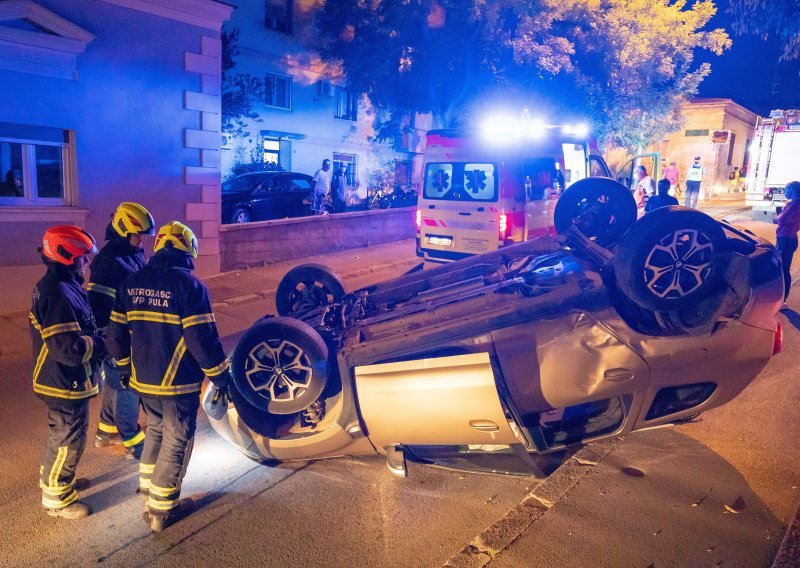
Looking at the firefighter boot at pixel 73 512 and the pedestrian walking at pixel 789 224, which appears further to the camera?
the pedestrian walking at pixel 789 224

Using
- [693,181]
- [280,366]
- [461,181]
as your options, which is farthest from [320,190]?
[280,366]

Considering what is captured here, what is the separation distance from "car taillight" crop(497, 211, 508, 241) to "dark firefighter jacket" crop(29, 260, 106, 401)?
22.2 ft

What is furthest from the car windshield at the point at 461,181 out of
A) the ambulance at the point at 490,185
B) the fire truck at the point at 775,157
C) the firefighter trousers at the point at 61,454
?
the fire truck at the point at 775,157

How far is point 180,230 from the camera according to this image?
350 cm

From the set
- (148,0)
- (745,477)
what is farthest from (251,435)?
(148,0)

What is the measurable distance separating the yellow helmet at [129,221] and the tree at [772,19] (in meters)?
14.6

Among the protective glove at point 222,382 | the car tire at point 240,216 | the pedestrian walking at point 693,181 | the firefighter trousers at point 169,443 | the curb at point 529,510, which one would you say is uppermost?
the pedestrian walking at point 693,181

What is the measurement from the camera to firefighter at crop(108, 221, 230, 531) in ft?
11.1

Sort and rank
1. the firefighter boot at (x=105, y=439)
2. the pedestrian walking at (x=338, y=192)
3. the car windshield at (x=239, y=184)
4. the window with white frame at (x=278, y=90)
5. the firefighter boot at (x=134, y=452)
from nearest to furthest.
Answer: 1. the firefighter boot at (x=134, y=452)
2. the firefighter boot at (x=105, y=439)
3. the car windshield at (x=239, y=184)
4. the pedestrian walking at (x=338, y=192)
5. the window with white frame at (x=278, y=90)

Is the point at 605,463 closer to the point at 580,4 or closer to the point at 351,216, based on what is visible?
the point at 351,216

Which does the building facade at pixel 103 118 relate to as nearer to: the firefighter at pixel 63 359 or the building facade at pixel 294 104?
the firefighter at pixel 63 359

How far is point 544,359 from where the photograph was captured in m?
3.49

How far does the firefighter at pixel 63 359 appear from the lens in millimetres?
3434

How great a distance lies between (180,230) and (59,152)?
698 cm
